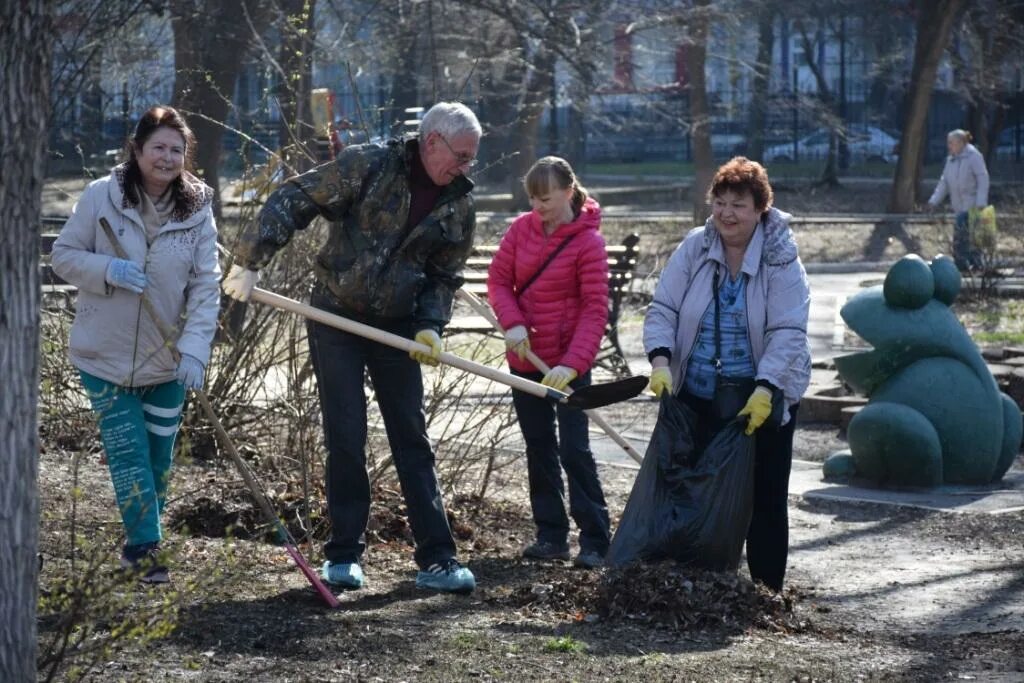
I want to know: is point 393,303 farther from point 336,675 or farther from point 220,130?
point 220,130

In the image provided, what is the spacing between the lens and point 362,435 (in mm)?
5109

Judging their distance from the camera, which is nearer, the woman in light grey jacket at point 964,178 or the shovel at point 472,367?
the shovel at point 472,367

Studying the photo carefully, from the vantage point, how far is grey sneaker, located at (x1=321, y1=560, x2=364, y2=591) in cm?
505

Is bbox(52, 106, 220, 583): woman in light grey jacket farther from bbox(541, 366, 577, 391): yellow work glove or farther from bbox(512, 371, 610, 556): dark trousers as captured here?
bbox(512, 371, 610, 556): dark trousers

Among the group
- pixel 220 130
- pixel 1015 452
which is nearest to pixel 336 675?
pixel 1015 452

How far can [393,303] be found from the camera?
4984mm

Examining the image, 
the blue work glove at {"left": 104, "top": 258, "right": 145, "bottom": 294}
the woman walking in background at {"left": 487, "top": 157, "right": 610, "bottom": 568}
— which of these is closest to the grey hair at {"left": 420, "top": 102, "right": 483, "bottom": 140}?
the woman walking in background at {"left": 487, "top": 157, "right": 610, "bottom": 568}

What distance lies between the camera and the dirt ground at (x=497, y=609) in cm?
395

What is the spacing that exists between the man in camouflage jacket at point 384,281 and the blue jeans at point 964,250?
10510mm

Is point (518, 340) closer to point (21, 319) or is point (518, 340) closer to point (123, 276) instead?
point (123, 276)

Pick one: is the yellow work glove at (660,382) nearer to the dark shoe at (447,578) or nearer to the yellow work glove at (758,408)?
the yellow work glove at (758,408)

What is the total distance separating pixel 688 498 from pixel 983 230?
1030cm

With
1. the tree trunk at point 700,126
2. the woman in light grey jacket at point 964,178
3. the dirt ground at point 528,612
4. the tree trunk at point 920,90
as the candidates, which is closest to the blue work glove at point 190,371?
the dirt ground at point 528,612

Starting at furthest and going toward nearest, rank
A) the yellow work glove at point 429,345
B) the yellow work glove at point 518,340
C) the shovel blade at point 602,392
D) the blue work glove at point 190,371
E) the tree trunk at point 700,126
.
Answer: the tree trunk at point 700,126 → the yellow work glove at point 518,340 → the shovel blade at point 602,392 → the yellow work glove at point 429,345 → the blue work glove at point 190,371
